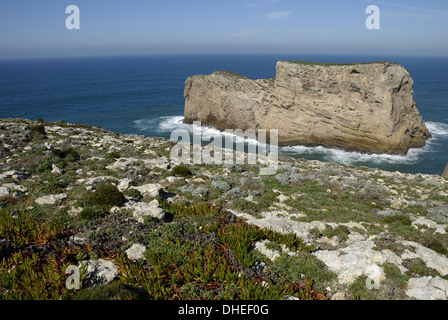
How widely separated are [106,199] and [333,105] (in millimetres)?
55260

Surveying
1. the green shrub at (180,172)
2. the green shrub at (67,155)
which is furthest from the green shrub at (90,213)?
the green shrub at (67,155)

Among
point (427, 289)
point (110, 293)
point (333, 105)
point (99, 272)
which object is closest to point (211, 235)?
point (99, 272)

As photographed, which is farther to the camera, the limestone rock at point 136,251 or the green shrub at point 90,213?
the green shrub at point 90,213

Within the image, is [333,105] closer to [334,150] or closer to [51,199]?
[334,150]

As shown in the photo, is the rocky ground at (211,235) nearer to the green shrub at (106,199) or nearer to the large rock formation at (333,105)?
the green shrub at (106,199)

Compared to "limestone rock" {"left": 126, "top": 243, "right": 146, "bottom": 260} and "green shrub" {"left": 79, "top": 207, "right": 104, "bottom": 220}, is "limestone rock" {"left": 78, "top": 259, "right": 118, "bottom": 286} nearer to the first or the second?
"limestone rock" {"left": 126, "top": 243, "right": 146, "bottom": 260}

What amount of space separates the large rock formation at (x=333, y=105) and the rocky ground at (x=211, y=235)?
128 feet

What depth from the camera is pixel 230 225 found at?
10734 millimetres

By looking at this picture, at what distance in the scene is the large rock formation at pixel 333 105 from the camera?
169 ft

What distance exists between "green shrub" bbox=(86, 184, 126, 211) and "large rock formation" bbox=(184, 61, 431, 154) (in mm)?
53945

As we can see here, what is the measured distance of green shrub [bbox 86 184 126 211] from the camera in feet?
39.9

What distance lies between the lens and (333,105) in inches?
2212

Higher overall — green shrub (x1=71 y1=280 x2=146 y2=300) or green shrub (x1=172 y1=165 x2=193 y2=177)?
green shrub (x1=172 y1=165 x2=193 y2=177)

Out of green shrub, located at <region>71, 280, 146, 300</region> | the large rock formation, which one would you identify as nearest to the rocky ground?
green shrub, located at <region>71, 280, 146, 300</region>
